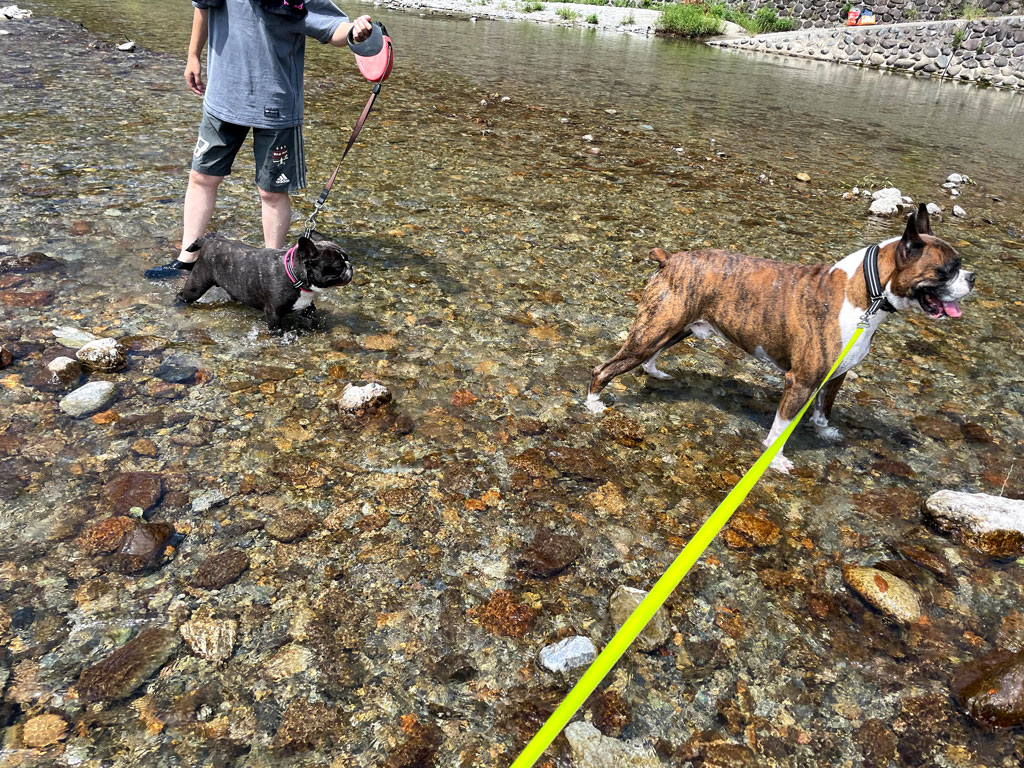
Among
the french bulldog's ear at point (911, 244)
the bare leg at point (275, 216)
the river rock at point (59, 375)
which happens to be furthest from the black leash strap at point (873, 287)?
the river rock at point (59, 375)

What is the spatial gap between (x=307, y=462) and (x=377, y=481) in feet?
1.51

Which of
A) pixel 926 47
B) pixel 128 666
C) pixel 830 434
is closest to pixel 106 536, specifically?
pixel 128 666

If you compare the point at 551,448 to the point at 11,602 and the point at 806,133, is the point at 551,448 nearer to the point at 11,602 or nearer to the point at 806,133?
the point at 11,602

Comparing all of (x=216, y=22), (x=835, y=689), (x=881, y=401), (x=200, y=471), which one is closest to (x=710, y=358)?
(x=881, y=401)

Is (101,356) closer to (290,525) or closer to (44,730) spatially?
(290,525)

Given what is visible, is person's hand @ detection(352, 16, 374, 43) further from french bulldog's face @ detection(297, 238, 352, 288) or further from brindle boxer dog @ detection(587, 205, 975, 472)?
brindle boxer dog @ detection(587, 205, 975, 472)

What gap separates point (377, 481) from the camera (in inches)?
150

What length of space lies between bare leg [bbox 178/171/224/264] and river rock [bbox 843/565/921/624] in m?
5.32

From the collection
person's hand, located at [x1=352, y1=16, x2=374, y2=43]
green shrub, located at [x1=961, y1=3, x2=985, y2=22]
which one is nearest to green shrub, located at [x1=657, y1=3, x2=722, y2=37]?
green shrub, located at [x1=961, y1=3, x2=985, y2=22]

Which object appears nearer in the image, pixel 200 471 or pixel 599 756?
pixel 599 756

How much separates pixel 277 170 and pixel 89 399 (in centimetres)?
223

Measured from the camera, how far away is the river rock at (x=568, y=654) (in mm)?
2873

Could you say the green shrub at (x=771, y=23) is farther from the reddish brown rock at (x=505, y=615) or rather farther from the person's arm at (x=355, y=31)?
Result: the reddish brown rock at (x=505, y=615)

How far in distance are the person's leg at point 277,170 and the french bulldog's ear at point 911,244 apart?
14.2ft
